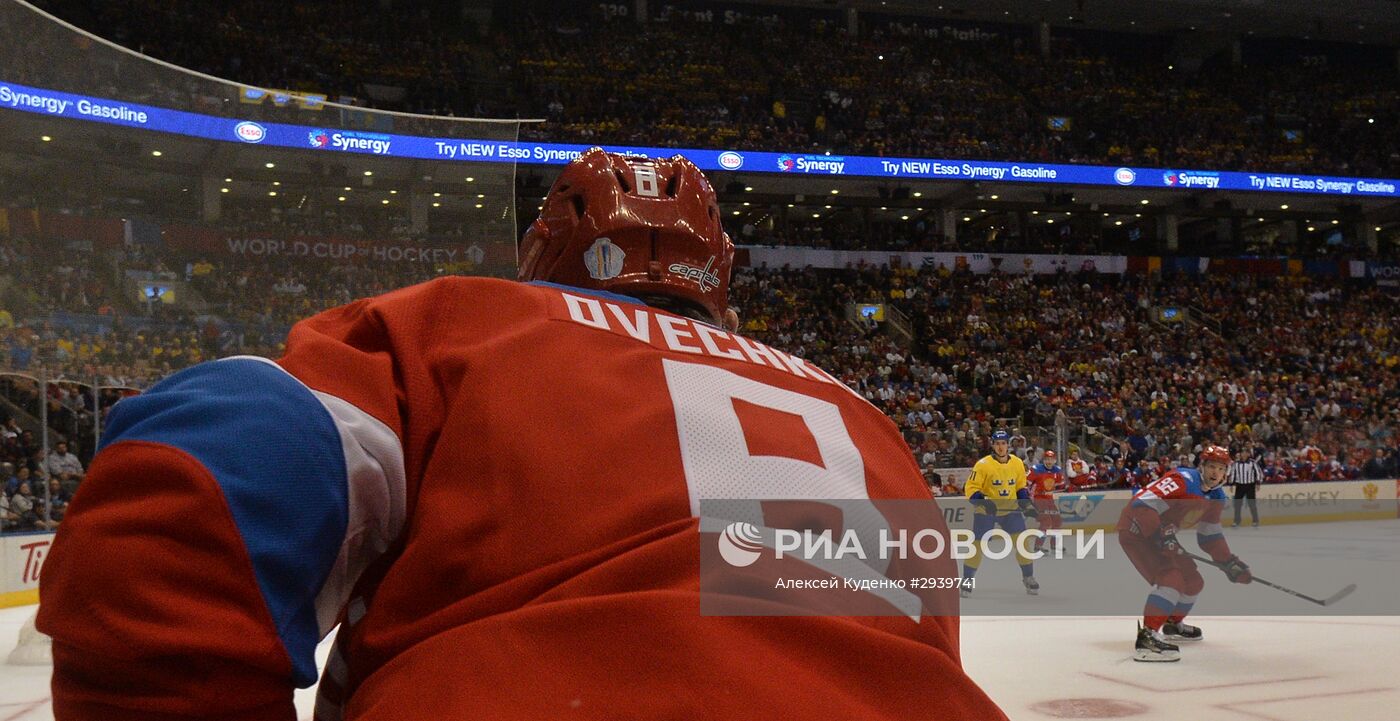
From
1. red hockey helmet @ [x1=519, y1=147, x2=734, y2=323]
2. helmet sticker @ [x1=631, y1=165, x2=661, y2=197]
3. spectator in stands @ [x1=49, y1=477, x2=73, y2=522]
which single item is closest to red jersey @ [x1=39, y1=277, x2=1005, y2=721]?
red hockey helmet @ [x1=519, y1=147, x2=734, y2=323]

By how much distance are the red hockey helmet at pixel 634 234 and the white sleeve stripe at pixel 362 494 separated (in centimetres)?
55

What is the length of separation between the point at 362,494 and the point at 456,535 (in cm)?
8

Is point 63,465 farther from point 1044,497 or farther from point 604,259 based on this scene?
point 1044,497

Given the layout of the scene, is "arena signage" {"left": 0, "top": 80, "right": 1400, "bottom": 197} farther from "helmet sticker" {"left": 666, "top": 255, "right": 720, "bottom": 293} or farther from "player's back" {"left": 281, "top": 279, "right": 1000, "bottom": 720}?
"player's back" {"left": 281, "top": 279, "right": 1000, "bottom": 720}

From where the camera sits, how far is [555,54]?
27344mm

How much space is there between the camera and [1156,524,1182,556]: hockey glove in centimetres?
732

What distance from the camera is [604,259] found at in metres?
1.51

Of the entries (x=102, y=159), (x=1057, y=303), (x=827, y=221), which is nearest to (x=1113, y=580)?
(x=102, y=159)

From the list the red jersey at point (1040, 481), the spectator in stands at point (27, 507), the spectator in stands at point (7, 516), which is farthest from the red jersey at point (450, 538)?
the red jersey at point (1040, 481)

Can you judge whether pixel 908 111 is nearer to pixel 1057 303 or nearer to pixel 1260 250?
pixel 1057 303

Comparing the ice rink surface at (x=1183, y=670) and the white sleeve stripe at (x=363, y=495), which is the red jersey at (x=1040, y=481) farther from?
the white sleeve stripe at (x=363, y=495)

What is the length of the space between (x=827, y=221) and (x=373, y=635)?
28749 mm

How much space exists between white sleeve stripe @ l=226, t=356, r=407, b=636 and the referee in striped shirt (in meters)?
18.2

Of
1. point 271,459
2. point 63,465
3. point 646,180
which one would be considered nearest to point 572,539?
point 271,459
